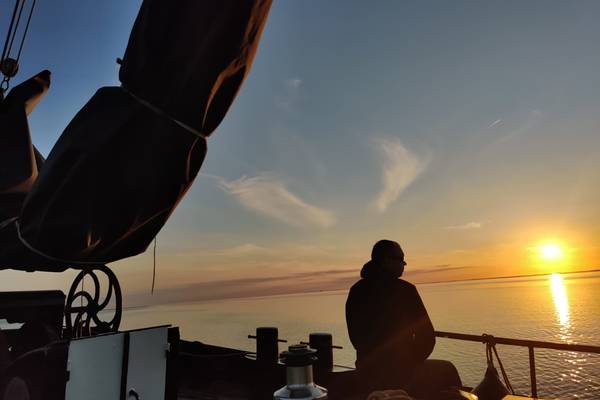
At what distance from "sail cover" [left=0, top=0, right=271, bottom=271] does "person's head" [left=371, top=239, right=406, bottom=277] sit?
83.0 inches

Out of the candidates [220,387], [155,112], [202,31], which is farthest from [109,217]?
[220,387]

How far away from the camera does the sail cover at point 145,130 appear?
1735 millimetres

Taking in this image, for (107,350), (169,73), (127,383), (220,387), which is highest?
(169,73)

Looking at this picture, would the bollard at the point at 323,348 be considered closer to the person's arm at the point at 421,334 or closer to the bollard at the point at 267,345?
the bollard at the point at 267,345

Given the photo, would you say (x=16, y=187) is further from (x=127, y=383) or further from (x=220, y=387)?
(x=220, y=387)

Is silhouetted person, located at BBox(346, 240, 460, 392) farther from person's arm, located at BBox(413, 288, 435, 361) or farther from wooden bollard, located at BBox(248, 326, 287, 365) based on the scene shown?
wooden bollard, located at BBox(248, 326, 287, 365)

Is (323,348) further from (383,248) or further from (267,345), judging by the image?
(383,248)

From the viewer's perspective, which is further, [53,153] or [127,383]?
[127,383]

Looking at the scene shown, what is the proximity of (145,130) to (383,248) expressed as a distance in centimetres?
247

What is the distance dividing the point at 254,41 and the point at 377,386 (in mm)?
2956

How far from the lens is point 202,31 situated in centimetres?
171

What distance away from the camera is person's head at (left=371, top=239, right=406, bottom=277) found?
3568mm

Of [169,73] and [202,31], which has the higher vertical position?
[202,31]

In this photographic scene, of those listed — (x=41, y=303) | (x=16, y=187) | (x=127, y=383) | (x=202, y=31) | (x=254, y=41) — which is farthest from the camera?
(x=41, y=303)
